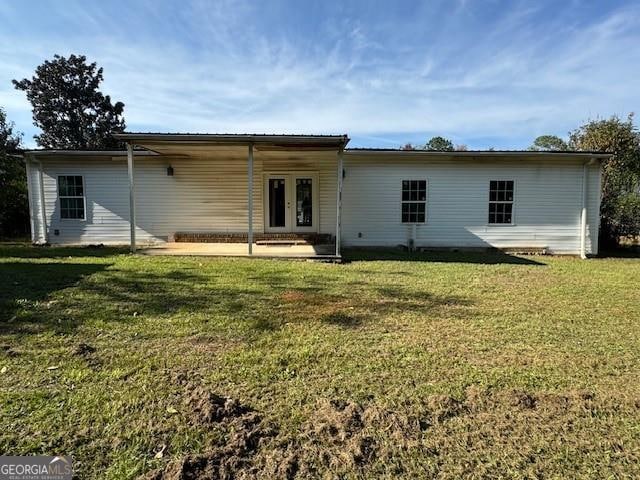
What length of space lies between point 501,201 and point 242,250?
7863mm

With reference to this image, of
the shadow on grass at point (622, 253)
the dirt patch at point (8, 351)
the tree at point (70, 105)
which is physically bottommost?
the shadow on grass at point (622, 253)

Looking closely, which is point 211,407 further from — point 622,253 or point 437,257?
point 622,253

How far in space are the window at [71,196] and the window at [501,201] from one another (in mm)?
12542

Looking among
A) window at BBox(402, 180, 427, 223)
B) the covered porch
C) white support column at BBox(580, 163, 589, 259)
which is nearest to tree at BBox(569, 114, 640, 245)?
white support column at BBox(580, 163, 589, 259)

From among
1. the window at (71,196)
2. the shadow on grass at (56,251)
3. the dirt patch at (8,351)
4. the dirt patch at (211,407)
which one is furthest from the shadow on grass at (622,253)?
the window at (71,196)

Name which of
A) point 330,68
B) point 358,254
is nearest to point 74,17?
point 330,68

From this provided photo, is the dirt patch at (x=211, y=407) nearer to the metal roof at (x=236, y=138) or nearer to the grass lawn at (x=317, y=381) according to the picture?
the grass lawn at (x=317, y=381)

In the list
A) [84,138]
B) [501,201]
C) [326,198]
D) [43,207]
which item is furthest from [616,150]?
[84,138]

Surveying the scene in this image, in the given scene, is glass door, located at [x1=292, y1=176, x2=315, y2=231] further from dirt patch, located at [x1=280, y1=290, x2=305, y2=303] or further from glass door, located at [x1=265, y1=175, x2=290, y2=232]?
dirt patch, located at [x1=280, y1=290, x2=305, y2=303]

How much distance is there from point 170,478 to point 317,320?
291cm

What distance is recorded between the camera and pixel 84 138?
34.6 m

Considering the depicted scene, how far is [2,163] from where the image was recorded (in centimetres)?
1235

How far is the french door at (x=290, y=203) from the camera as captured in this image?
504 inches

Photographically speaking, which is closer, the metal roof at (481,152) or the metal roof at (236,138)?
the metal roof at (236,138)
